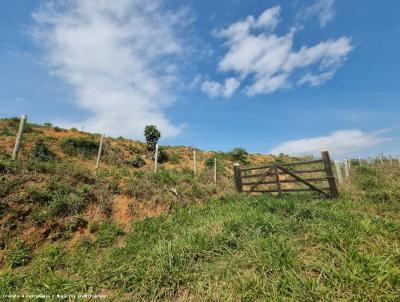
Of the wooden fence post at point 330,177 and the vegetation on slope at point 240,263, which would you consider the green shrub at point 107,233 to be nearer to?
the vegetation on slope at point 240,263

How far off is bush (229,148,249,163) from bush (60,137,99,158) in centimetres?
1495

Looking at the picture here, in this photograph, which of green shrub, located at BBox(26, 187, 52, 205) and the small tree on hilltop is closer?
green shrub, located at BBox(26, 187, 52, 205)

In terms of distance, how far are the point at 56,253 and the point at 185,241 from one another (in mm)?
3184

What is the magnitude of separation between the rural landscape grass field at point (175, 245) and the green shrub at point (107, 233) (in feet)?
0.09

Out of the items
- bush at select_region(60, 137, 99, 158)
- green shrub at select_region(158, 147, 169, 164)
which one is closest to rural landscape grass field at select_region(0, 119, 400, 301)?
bush at select_region(60, 137, 99, 158)

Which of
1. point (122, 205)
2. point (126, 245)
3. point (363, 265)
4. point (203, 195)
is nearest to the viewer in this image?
point (363, 265)

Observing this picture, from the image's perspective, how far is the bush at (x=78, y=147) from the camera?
533 inches

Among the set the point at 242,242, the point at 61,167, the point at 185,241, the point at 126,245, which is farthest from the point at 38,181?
the point at 242,242

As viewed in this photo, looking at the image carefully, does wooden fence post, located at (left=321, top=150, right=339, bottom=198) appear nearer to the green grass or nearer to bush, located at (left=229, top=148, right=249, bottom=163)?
the green grass

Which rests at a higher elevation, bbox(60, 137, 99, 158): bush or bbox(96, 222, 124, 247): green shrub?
bbox(60, 137, 99, 158): bush

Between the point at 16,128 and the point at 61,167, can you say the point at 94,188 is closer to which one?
the point at 61,167

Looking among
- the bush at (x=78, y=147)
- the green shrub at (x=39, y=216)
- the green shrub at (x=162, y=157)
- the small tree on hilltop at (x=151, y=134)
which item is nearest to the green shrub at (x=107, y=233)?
the green shrub at (x=39, y=216)

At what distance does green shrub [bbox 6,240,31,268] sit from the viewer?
17.5ft

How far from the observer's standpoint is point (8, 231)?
5.91 meters
